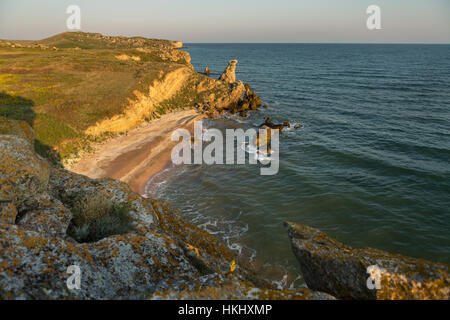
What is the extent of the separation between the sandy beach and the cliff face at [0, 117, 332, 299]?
1792cm

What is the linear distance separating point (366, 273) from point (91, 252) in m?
6.40

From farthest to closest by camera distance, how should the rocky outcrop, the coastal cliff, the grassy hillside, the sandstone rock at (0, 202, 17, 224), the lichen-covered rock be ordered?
the grassy hillside → the sandstone rock at (0, 202, 17, 224) → the rocky outcrop → the coastal cliff → the lichen-covered rock

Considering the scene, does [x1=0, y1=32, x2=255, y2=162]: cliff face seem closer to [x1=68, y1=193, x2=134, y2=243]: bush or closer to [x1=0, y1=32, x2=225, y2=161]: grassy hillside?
[x1=0, y1=32, x2=225, y2=161]: grassy hillside

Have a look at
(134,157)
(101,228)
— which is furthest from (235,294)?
(134,157)

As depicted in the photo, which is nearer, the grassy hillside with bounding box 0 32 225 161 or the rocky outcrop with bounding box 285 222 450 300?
the rocky outcrop with bounding box 285 222 450 300

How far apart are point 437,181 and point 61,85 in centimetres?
5534

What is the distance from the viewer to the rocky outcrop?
5.38 meters

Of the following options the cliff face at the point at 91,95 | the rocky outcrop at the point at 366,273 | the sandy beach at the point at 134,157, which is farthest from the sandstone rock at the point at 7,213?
the cliff face at the point at 91,95

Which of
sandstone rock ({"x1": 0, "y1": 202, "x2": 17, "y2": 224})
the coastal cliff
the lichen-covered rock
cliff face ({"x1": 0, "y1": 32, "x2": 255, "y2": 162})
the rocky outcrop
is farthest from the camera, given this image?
cliff face ({"x1": 0, "y1": 32, "x2": 255, "y2": 162})

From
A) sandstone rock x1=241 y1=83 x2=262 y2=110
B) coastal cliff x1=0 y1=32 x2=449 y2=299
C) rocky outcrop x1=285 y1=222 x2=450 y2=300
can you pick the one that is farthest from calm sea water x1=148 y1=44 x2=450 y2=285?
coastal cliff x1=0 y1=32 x2=449 y2=299

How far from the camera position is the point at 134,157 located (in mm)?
31359

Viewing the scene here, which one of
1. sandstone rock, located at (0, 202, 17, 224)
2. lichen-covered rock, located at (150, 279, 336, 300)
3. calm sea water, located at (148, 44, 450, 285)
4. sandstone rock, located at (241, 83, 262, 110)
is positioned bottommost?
calm sea water, located at (148, 44, 450, 285)
